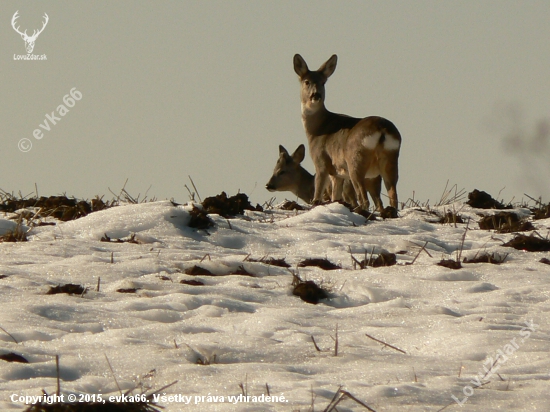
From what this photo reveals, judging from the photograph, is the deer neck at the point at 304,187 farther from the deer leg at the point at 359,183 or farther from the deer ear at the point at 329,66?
the deer leg at the point at 359,183

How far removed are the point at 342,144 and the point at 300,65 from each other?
10.1 feet

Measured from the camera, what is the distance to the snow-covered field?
11.3ft

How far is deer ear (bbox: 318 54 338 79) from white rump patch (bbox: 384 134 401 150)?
4.27m

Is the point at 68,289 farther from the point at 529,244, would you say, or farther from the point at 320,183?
the point at 320,183

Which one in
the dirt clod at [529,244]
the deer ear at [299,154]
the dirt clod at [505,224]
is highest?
the deer ear at [299,154]

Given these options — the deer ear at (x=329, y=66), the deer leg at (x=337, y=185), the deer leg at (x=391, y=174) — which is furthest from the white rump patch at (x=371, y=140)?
the deer ear at (x=329, y=66)

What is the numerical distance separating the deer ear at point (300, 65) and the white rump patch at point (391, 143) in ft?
13.7

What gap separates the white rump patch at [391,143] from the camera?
12.4 m

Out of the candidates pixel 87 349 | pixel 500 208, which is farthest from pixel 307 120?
pixel 87 349

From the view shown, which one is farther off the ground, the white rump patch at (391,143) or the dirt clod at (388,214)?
the white rump patch at (391,143)

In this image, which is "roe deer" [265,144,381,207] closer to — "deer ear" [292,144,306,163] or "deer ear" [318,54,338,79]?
"deer ear" [292,144,306,163]

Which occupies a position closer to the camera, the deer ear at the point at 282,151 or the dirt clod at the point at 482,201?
the dirt clod at the point at 482,201

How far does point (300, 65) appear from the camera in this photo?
53.6 ft

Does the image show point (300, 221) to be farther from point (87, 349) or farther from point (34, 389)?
point (34, 389)
